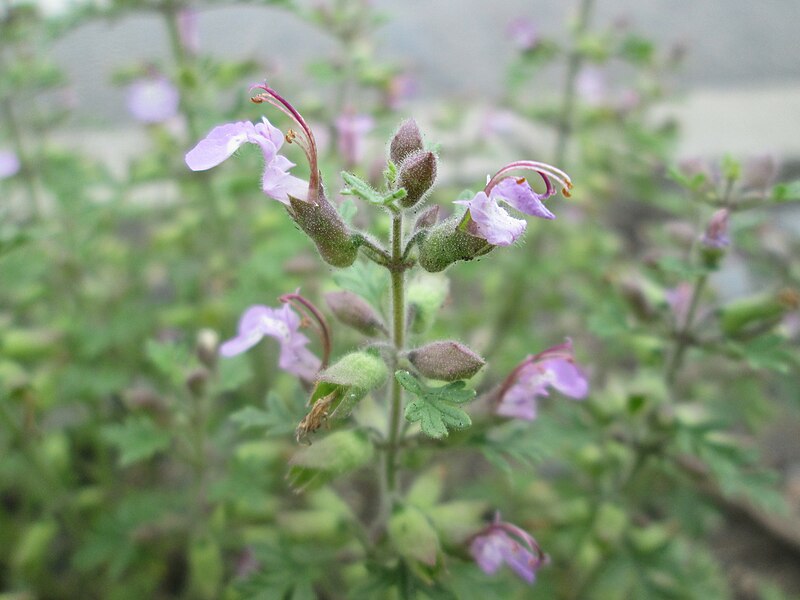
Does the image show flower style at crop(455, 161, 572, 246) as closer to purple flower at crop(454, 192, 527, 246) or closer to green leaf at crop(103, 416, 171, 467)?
purple flower at crop(454, 192, 527, 246)

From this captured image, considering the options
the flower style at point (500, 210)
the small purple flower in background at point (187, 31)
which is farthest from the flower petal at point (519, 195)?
the small purple flower in background at point (187, 31)

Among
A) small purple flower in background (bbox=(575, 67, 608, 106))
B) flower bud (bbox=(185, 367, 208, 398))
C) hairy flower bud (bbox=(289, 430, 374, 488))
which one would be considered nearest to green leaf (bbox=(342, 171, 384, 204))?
hairy flower bud (bbox=(289, 430, 374, 488))

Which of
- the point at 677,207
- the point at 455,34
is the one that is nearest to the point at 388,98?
the point at 677,207

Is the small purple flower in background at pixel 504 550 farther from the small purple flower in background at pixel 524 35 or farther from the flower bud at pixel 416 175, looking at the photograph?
the small purple flower in background at pixel 524 35

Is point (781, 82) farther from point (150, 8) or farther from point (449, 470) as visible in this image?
point (150, 8)

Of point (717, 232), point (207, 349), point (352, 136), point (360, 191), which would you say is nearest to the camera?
point (360, 191)

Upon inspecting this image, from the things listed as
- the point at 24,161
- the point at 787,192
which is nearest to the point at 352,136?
the point at 787,192

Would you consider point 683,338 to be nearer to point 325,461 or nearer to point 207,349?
point 325,461

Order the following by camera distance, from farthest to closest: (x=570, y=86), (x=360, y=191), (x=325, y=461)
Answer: (x=570, y=86), (x=325, y=461), (x=360, y=191)
